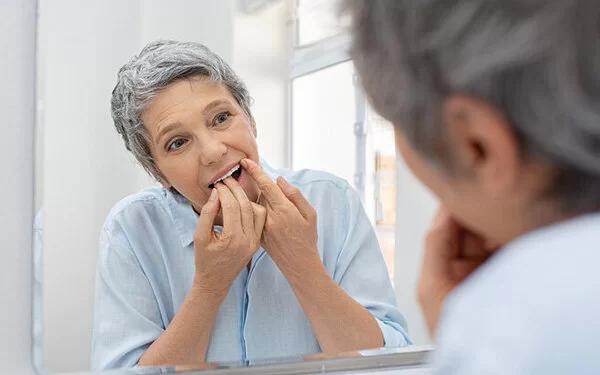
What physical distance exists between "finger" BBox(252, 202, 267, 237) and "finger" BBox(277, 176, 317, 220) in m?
0.04

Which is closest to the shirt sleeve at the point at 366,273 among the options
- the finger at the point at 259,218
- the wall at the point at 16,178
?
the finger at the point at 259,218

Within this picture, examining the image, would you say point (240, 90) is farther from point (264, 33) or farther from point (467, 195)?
point (467, 195)

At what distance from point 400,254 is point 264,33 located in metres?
0.29

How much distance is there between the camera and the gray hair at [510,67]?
30cm

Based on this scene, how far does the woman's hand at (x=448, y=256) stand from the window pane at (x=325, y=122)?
24cm

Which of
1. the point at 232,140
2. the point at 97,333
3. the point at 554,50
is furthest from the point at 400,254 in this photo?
the point at 554,50

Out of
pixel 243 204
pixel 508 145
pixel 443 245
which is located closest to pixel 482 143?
pixel 508 145

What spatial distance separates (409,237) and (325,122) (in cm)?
16

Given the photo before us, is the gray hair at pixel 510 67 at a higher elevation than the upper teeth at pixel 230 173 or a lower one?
higher

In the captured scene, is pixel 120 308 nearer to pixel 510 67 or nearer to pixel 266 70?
pixel 266 70

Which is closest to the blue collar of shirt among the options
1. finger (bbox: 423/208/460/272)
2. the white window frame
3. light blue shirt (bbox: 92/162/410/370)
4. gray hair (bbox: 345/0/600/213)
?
light blue shirt (bbox: 92/162/410/370)

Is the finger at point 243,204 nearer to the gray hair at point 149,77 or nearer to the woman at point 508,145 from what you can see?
the gray hair at point 149,77

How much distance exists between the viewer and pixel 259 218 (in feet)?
2.19

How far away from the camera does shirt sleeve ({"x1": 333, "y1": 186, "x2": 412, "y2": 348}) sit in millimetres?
719
